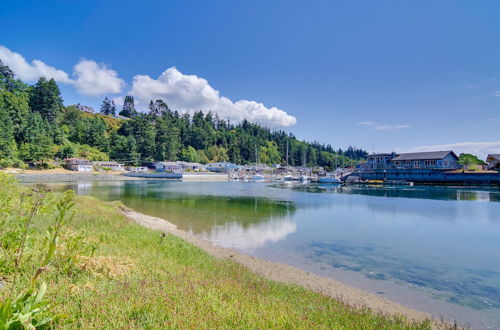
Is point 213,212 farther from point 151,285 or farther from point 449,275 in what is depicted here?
point 151,285

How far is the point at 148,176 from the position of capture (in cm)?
11031

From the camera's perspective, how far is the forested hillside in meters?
89.5

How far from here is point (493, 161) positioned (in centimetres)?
9756

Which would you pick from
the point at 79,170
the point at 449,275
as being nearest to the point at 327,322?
the point at 449,275

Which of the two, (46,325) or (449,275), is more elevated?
(46,325)

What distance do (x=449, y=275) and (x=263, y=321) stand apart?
1269 cm

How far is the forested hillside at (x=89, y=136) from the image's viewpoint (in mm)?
89500

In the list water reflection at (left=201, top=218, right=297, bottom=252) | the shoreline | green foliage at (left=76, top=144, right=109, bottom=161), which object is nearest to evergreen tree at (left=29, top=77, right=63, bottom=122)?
green foliage at (left=76, top=144, right=109, bottom=161)

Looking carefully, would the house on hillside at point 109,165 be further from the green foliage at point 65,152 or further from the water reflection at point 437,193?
the water reflection at point 437,193

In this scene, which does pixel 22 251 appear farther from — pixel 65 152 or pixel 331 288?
pixel 65 152

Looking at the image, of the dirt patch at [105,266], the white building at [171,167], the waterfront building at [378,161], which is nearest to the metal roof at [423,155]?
the waterfront building at [378,161]

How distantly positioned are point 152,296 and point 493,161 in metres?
127

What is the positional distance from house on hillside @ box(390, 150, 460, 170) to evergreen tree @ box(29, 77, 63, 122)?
143 m

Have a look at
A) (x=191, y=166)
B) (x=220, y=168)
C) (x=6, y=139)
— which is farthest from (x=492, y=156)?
(x=6, y=139)
